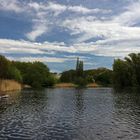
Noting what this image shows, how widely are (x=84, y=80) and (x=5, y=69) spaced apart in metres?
88.7

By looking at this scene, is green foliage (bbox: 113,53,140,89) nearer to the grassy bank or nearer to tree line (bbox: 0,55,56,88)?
tree line (bbox: 0,55,56,88)

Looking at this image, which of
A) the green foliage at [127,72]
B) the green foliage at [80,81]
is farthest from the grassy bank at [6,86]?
the green foliage at [80,81]

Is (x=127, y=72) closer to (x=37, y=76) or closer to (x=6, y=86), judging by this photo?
(x=37, y=76)

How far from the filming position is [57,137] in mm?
29375

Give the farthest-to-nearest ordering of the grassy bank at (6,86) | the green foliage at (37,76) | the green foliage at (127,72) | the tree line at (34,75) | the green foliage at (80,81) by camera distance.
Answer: the green foliage at (80,81), the green foliage at (37,76), the green foliage at (127,72), the tree line at (34,75), the grassy bank at (6,86)

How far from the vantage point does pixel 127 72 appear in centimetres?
15250

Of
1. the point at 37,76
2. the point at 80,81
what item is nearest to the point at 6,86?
the point at 37,76

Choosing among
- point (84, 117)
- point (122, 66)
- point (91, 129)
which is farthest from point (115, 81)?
point (91, 129)

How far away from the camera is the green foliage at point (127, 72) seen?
150m

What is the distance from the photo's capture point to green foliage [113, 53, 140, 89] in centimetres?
14981

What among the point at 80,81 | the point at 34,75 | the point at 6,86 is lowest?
the point at 6,86

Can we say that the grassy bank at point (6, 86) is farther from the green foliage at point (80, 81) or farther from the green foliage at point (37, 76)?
the green foliage at point (80, 81)

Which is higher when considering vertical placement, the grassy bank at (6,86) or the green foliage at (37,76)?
the green foliage at (37,76)

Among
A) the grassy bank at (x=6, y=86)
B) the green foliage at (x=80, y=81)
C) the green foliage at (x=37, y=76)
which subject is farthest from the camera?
the green foliage at (x=80, y=81)
